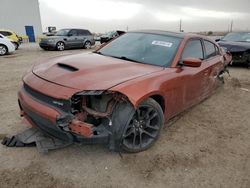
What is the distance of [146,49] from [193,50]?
3.12 feet

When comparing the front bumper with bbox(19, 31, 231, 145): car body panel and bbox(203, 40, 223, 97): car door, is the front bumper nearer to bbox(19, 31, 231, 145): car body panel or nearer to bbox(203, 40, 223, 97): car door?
bbox(19, 31, 231, 145): car body panel

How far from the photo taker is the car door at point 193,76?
13.4ft

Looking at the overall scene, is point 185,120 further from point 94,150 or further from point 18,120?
point 18,120

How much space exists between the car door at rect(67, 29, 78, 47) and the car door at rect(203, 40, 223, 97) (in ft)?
46.1

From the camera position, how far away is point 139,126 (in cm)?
336

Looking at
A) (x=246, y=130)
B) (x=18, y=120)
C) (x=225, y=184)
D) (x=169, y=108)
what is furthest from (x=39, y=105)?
(x=246, y=130)

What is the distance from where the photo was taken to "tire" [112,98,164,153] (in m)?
3.00

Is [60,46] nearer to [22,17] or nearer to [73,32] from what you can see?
[73,32]

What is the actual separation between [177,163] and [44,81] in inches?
78.4

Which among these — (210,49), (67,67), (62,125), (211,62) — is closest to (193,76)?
(211,62)

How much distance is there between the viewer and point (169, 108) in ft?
12.5

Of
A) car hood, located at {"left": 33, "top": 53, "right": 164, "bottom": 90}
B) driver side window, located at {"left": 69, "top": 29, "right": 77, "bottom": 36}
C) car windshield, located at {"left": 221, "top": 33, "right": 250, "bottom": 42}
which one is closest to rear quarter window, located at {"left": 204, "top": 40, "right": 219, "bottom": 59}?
car hood, located at {"left": 33, "top": 53, "right": 164, "bottom": 90}

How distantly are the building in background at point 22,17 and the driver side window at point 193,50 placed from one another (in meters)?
→ 28.1

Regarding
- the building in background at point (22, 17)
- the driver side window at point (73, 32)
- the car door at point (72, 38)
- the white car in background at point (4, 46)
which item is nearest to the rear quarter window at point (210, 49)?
the white car in background at point (4, 46)
